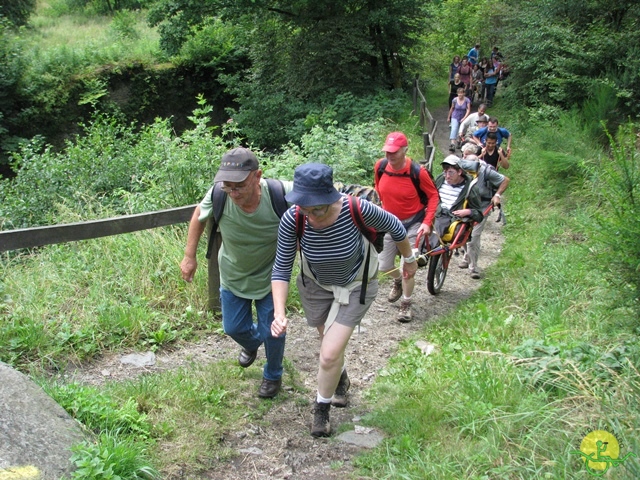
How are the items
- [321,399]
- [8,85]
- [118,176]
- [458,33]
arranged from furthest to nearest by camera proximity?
[458,33] → [8,85] → [118,176] → [321,399]

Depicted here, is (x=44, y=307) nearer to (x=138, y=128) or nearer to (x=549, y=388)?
(x=549, y=388)

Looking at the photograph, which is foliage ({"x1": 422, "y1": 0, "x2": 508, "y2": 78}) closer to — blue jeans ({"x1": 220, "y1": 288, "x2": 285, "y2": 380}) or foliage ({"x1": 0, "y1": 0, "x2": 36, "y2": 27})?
foliage ({"x1": 0, "y1": 0, "x2": 36, "y2": 27})

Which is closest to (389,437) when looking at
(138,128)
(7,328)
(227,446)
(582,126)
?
(227,446)

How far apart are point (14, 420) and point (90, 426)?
0.49 metres

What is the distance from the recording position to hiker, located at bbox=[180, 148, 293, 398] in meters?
4.05

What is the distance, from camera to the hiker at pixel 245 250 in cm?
405

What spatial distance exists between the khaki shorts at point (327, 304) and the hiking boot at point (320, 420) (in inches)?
22.5

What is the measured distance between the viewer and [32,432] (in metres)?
3.27

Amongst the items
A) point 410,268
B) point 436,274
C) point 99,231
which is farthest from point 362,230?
point 436,274

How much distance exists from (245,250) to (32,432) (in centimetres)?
177

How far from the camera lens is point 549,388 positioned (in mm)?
4098

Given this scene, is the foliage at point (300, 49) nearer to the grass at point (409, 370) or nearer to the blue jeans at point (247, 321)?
the grass at point (409, 370)

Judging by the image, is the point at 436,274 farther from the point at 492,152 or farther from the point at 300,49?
the point at 300,49

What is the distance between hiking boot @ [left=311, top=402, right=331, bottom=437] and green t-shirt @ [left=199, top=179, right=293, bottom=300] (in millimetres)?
899
